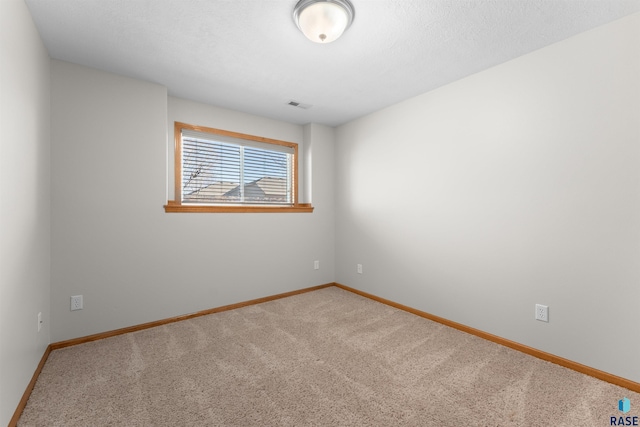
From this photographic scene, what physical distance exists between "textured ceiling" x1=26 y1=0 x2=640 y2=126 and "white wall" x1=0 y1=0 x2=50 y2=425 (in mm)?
359

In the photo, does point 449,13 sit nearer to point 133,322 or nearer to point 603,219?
point 603,219

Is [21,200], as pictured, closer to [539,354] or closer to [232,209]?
[232,209]

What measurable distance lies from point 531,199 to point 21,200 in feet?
11.1

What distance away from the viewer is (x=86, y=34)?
6.28ft

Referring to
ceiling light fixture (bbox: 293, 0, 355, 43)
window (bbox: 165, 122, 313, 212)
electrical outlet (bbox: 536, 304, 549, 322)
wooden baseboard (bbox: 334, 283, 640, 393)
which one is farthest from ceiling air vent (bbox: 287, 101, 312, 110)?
electrical outlet (bbox: 536, 304, 549, 322)

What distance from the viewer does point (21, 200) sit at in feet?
5.22

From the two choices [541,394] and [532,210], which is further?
[532,210]

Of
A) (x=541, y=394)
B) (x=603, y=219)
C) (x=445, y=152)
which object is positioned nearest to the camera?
(x=541, y=394)

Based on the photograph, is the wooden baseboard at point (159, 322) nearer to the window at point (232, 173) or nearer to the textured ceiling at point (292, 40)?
the window at point (232, 173)

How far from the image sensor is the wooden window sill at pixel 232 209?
9.15 feet

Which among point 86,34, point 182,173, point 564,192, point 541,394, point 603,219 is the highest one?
point 86,34

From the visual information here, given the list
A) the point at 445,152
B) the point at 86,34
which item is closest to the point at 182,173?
the point at 86,34

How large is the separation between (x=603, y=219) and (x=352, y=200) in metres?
2.41

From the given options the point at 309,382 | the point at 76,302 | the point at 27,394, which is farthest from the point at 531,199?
the point at 76,302
